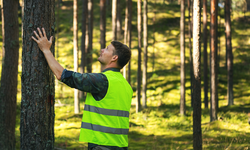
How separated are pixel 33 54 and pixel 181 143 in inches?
417

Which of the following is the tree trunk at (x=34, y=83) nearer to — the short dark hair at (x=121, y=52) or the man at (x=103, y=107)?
the man at (x=103, y=107)

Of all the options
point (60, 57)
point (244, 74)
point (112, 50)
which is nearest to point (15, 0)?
point (112, 50)

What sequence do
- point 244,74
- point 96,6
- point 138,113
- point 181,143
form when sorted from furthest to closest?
point 96,6, point 244,74, point 138,113, point 181,143

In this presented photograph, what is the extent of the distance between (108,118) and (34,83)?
1.21 m

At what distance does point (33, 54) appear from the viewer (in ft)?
11.2

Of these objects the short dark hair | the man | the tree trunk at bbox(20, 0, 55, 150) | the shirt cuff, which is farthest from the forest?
the short dark hair

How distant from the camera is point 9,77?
8.48 m

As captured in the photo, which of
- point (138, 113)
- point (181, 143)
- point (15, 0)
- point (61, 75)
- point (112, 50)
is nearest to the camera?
point (61, 75)

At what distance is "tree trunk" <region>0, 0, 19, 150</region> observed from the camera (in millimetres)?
8328

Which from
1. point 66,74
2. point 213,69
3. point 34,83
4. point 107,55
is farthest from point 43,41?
point 213,69

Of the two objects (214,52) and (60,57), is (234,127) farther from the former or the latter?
(60,57)

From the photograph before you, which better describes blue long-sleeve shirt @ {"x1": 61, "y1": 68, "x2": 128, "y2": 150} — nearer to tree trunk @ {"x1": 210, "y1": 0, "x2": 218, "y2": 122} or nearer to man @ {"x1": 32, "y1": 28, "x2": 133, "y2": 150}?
man @ {"x1": 32, "y1": 28, "x2": 133, "y2": 150}

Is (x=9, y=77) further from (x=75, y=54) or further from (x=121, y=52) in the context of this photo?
(x=75, y=54)

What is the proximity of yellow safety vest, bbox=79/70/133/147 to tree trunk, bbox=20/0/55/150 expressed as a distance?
2.60ft
